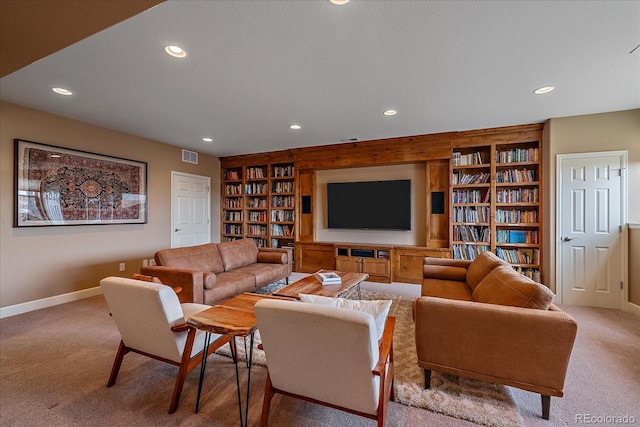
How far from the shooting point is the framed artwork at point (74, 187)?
10.4 ft

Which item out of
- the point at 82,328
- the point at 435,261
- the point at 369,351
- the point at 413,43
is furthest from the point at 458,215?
the point at 82,328

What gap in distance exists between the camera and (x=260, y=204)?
5.80 meters

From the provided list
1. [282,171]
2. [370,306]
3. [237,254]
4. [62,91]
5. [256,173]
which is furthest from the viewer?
[256,173]

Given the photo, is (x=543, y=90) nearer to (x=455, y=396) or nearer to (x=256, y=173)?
(x=455, y=396)

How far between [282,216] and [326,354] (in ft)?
14.7

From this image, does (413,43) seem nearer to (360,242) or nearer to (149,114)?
(149,114)

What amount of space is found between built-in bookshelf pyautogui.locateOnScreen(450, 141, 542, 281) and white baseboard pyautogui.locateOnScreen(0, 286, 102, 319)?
5317 millimetres

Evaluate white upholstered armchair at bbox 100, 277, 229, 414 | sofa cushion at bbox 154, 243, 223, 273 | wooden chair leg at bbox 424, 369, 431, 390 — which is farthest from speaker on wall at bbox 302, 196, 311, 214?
wooden chair leg at bbox 424, 369, 431, 390

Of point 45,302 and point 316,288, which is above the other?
point 316,288

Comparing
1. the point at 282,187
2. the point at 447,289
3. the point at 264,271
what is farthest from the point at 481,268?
the point at 282,187

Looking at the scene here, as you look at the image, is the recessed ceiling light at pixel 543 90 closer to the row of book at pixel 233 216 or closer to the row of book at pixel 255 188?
the row of book at pixel 255 188

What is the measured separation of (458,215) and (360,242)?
170 centimetres

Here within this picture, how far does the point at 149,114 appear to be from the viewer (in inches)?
133

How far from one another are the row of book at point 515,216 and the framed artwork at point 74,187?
5.56 metres
